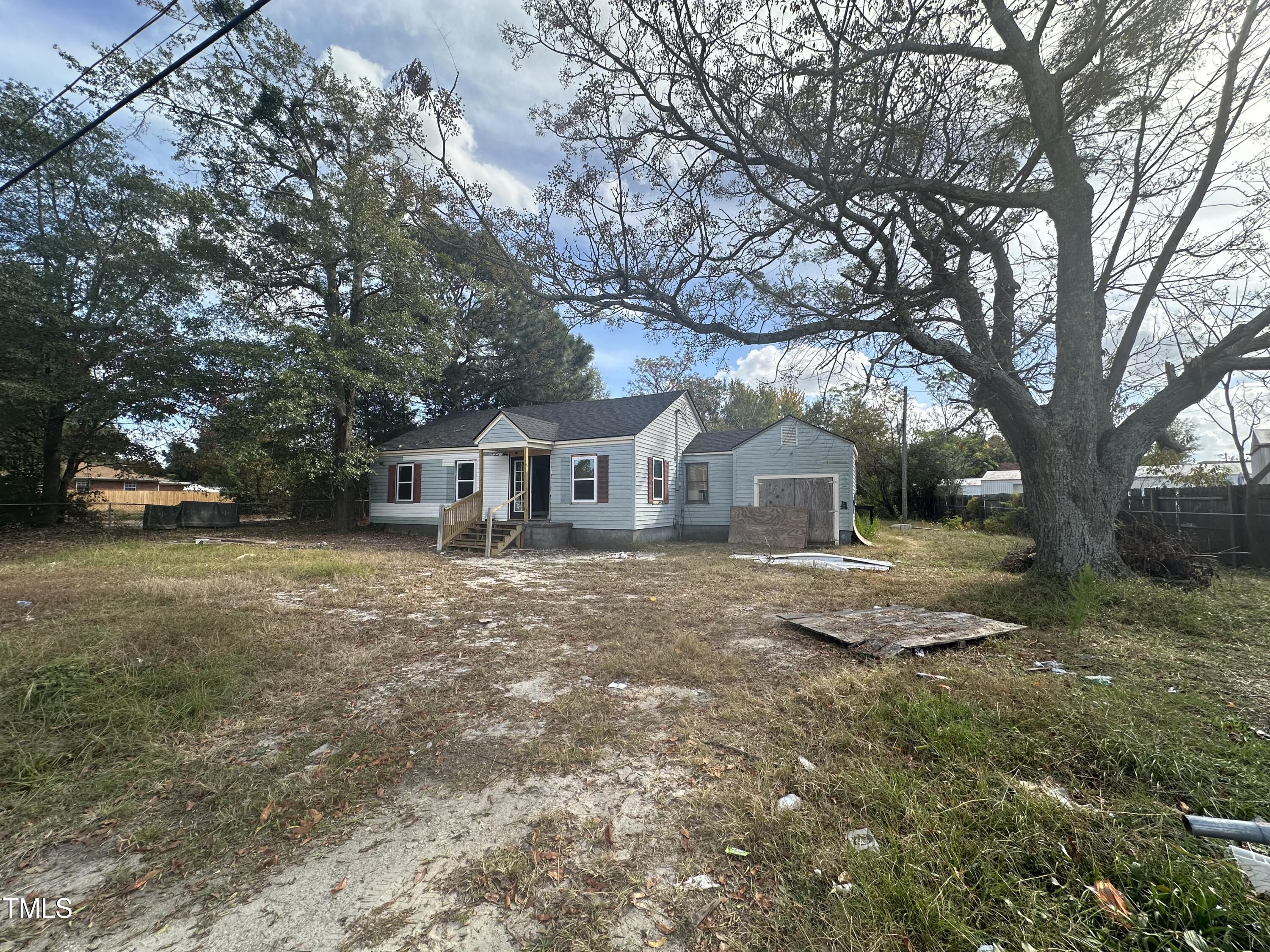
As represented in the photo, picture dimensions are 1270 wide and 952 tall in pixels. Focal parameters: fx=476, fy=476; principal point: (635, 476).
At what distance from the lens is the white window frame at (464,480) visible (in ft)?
50.5

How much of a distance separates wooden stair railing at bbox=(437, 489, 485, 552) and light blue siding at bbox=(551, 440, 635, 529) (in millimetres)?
2255

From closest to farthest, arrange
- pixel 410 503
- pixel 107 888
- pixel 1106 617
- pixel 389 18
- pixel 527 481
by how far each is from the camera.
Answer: pixel 107 888 < pixel 1106 617 < pixel 389 18 < pixel 527 481 < pixel 410 503

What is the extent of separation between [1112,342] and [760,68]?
702 centimetres

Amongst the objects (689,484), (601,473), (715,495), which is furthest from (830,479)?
(601,473)

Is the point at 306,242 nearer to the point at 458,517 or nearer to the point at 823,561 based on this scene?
the point at 458,517

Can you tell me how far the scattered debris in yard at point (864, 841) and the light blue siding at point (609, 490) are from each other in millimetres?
11709

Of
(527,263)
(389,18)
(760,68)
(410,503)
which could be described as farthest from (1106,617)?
(410,503)

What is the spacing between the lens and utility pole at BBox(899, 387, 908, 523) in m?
19.8

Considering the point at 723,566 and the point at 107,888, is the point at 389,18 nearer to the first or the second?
the point at 107,888

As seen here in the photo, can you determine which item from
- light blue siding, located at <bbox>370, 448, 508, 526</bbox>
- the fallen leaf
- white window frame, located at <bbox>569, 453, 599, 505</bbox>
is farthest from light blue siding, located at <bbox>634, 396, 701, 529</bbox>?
the fallen leaf

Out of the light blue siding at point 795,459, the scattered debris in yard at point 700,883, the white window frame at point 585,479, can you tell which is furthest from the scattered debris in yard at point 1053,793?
the white window frame at point 585,479

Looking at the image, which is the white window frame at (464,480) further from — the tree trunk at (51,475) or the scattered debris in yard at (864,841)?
the scattered debris in yard at (864,841)

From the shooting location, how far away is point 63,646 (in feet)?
13.2

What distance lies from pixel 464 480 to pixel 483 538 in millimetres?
3473
